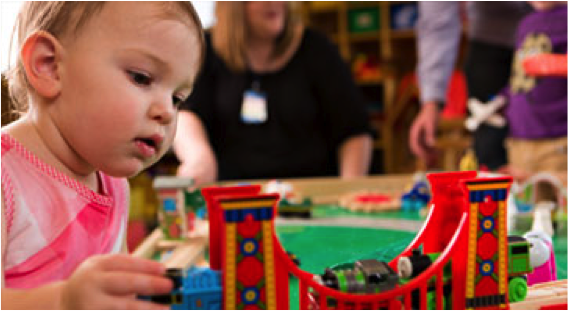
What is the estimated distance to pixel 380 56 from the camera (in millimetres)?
2770

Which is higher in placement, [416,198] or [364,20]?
[364,20]

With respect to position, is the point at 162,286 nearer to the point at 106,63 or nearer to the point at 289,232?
the point at 106,63

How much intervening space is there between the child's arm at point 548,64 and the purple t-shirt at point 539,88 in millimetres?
65

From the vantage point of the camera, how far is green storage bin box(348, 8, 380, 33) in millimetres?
2686

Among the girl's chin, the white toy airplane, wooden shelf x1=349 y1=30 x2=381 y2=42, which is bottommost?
the girl's chin

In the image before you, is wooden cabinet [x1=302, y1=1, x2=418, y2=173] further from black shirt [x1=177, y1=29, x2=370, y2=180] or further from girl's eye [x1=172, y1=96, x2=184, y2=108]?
girl's eye [x1=172, y1=96, x2=184, y2=108]

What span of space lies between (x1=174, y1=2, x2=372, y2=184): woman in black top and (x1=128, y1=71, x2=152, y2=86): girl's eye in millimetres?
895

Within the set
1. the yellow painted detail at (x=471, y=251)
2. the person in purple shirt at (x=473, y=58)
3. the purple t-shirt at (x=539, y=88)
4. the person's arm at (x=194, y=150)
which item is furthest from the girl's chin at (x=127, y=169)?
the purple t-shirt at (x=539, y=88)

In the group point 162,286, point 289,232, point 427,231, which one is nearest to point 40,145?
point 162,286

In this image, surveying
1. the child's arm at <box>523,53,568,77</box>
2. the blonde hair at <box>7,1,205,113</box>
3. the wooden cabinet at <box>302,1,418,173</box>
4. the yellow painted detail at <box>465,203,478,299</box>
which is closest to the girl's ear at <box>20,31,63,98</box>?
the blonde hair at <box>7,1,205,113</box>

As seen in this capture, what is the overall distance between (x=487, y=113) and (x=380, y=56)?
5.00 ft

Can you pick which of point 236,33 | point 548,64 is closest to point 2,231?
point 548,64

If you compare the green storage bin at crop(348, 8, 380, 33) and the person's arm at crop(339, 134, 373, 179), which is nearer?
the person's arm at crop(339, 134, 373, 179)

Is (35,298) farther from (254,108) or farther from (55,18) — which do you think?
(254,108)
